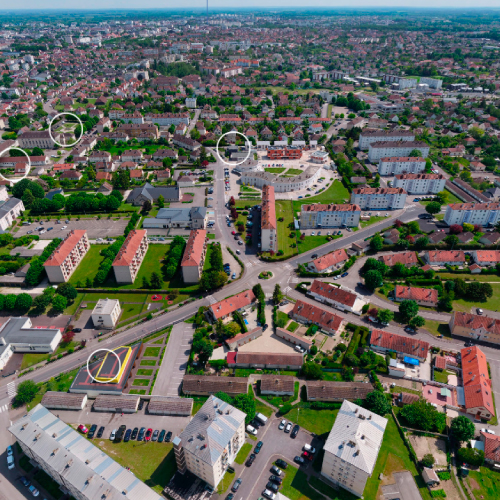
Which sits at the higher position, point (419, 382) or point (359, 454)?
point (359, 454)

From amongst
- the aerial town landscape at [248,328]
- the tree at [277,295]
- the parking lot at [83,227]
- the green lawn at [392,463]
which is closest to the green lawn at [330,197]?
the aerial town landscape at [248,328]

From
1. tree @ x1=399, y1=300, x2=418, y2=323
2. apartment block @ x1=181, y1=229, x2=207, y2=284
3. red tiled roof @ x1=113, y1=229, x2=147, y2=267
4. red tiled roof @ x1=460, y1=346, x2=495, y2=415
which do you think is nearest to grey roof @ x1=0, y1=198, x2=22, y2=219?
red tiled roof @ x1=113, y1=229, x2=147, y2=267

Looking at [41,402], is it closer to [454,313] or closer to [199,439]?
[199,439]

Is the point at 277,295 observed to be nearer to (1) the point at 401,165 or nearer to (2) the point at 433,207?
(2) the point at 433,207

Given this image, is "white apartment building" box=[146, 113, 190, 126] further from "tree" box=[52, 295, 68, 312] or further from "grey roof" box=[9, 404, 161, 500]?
"grey roof" box=[9, 404, 161, 500]

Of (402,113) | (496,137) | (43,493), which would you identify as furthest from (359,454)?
(402,113)

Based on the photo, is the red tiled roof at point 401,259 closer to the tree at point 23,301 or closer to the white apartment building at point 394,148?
the white apartment building at point 394,148
